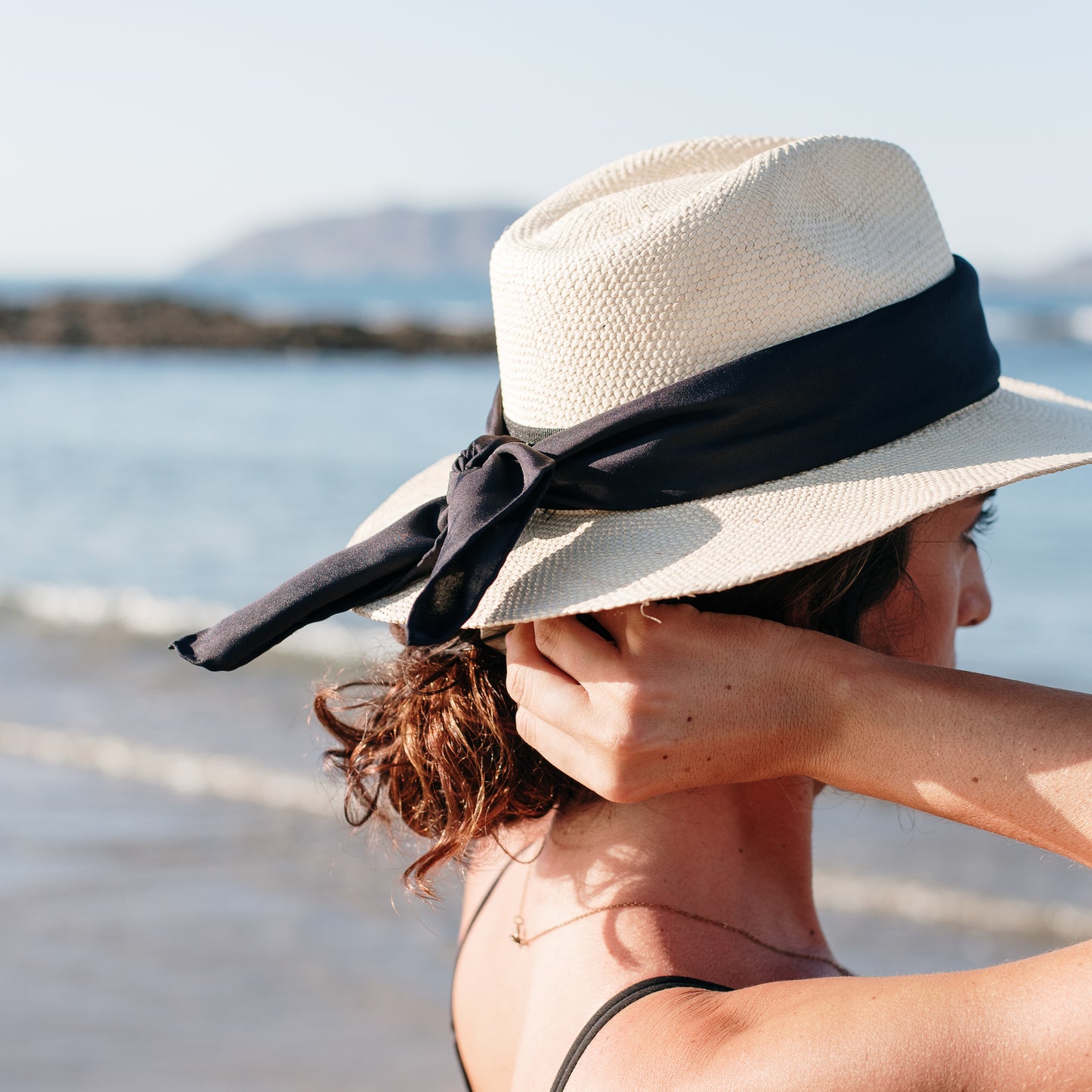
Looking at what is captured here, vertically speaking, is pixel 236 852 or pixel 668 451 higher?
pixel 668 451

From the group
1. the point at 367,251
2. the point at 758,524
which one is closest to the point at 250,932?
the point at 758,524

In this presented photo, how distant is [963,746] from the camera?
1.21 meters

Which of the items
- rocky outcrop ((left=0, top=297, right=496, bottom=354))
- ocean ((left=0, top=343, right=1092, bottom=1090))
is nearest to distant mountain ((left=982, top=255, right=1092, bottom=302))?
rocky outcrop ((left=0, top=297, right=496, bottom=354))

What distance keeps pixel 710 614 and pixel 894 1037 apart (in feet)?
1.51

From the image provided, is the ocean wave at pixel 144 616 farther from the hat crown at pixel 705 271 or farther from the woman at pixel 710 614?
the hat crown at pixel 705 271

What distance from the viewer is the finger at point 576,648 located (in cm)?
132

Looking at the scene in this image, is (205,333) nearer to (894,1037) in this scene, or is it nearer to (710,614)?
(710,614)

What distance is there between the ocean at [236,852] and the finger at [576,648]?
739mm

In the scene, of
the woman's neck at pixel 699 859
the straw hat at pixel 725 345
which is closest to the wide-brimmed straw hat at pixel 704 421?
the straw hat at pixel 725 345

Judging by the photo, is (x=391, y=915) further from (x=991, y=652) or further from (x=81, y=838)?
(x=991, y=652)

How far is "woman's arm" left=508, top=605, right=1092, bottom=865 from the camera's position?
3.89 feet

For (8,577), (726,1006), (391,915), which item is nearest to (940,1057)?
(726,1006)

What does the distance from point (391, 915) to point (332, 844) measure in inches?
30.0

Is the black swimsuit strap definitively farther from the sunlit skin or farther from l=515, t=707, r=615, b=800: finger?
l=515, t=707, r=615, b=800: finger
